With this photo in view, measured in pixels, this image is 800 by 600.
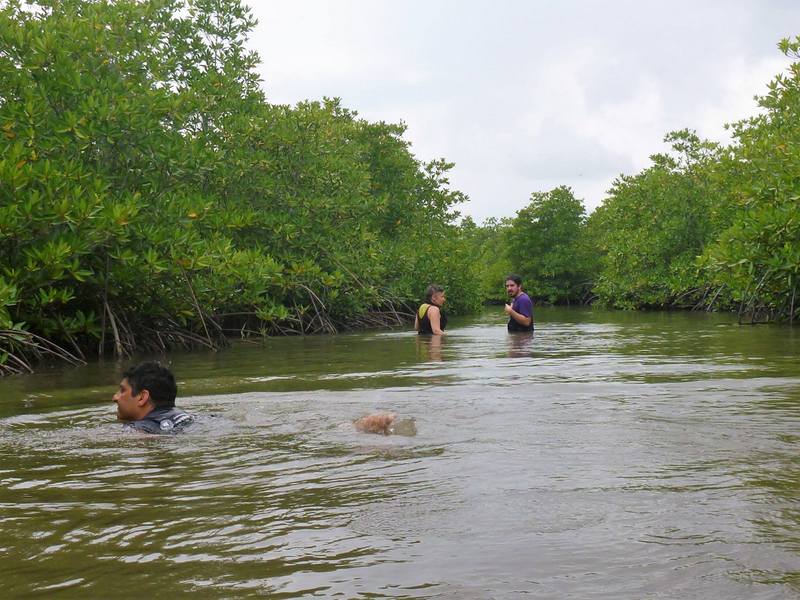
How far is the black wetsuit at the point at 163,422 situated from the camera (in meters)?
6.45

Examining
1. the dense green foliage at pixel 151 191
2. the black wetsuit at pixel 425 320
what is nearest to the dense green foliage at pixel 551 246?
the dense green foliage at pixel 151 191

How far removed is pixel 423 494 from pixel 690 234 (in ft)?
110

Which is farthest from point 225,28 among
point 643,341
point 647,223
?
point 647,223

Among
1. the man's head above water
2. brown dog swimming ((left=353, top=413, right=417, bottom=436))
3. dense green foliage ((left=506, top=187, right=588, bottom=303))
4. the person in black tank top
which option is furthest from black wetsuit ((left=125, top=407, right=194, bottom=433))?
dense green foliage ((left=506, top=187, right=588, bottom=303))

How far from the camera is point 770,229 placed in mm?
16453

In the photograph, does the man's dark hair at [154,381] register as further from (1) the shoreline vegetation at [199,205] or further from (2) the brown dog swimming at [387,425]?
(1) the shoreline vegetation at [199,205]

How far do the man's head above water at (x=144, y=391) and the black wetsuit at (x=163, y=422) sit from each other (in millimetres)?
104

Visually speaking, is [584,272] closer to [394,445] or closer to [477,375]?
[477,375]

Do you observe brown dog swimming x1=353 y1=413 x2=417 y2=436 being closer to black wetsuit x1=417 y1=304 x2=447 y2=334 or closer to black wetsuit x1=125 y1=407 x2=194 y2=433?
black wetsuit x1=125 y1=407 x2=194 y2=433

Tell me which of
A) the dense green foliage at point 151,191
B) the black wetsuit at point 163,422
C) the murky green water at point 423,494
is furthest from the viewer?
the dense green foliage at point 151,191

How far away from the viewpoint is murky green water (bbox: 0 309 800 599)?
3.04m

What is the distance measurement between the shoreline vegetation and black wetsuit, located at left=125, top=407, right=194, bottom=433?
14.4 feet

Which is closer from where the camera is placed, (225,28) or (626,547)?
(626,547)

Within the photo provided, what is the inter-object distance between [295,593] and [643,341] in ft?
44.4
